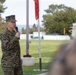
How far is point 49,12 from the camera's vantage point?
10931cm

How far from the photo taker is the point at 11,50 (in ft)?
20.0

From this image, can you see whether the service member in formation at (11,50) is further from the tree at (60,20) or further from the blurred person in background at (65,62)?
the tree at (60,20)

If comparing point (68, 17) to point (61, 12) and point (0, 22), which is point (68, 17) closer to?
point (61, 12)

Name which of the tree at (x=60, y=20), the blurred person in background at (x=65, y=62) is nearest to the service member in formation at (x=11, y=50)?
the blurred person in background at (x=65, y=62)

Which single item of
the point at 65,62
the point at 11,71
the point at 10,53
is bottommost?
the point at 11,71

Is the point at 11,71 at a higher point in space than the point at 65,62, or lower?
lower

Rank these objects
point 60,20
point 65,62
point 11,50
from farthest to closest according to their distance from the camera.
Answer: point 60,20
point 11,50
point 65,62

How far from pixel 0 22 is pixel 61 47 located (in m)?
74.0

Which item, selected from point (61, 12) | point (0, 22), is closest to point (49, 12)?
point (61, 12)

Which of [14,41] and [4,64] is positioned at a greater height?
[14,41]

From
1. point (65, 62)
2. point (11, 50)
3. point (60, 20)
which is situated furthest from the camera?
point (60, 20)

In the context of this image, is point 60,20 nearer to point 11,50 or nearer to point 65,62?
point 11,50

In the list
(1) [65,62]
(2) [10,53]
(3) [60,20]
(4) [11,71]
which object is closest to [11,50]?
(2) [10,53]

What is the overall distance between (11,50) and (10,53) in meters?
0.06
